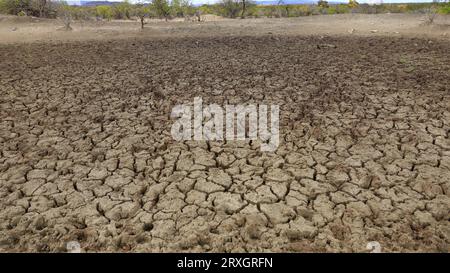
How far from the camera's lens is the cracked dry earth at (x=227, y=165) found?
2584mm

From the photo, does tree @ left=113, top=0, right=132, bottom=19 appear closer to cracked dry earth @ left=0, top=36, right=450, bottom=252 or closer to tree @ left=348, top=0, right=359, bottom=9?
cracked dry earth @ left=0, top=36, right=450, bottom=252

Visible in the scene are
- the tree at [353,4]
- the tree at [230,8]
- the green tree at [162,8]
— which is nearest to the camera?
the green tree at [162,8]

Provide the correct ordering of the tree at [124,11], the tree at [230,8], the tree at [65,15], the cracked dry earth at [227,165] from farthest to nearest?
the tree at [230,8], the tree at [124,11], the tree at [65,15], the cracked dry earth at [227,165]

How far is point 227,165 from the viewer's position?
11.6ft

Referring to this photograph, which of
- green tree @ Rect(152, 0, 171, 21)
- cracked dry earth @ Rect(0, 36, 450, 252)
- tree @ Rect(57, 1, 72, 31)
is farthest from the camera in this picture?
green tree @ Rect(152, 0, 171, 21)

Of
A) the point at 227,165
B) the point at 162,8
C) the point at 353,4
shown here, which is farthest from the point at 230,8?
the point at 227,165

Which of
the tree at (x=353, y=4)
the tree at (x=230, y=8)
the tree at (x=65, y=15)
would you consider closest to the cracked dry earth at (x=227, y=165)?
the tree at (x=65, y=15)

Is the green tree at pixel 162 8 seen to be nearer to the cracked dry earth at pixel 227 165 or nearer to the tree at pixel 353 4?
the cracked dry earth at pixel 227 165

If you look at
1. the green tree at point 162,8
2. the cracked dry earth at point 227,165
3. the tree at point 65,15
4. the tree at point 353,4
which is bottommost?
the cracked dry earth at point 227,165

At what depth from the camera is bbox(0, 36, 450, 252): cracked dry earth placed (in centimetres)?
258

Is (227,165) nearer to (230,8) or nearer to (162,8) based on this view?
(162,8)

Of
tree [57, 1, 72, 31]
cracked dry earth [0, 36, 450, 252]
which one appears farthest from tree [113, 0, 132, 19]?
cracked dry earth [0, 36, 450, 252]

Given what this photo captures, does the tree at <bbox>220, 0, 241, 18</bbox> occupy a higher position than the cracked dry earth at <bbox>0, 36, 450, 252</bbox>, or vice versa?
the tree at <bbox>220, 0, 241, 18</bbox>

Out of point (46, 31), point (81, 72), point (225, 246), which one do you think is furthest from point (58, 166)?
point (46, 31)
